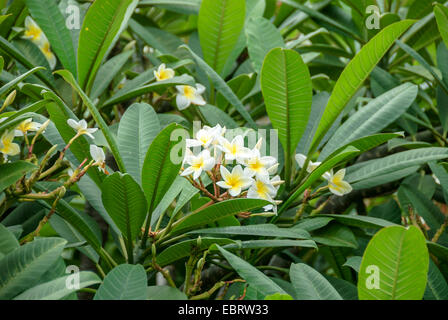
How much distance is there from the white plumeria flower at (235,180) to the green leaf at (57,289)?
0.87 feet

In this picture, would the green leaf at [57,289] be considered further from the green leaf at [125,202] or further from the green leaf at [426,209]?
the green leaf at [426,209]

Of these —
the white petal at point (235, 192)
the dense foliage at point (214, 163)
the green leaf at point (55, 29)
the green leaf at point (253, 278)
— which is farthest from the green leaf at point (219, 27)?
the green leaf at point (253, 278)

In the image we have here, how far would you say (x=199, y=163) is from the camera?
86cm

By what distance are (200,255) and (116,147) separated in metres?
0.24

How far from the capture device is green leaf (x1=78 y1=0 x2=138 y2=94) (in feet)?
3.42

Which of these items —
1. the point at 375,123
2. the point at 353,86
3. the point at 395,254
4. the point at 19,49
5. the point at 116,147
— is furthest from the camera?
the point at 19,49

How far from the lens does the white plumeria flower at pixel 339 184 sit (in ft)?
3.35

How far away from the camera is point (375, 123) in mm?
1069

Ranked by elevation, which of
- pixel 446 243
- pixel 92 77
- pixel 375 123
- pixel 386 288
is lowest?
pixel 446 243

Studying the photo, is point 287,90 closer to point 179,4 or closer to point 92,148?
point 92,148

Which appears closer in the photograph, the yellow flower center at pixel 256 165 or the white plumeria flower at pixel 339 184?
the yellow flower center at pixel 256 165

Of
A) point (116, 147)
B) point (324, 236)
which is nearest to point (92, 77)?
point (116, 147)

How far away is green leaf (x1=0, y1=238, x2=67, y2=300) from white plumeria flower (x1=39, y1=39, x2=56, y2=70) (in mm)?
697
